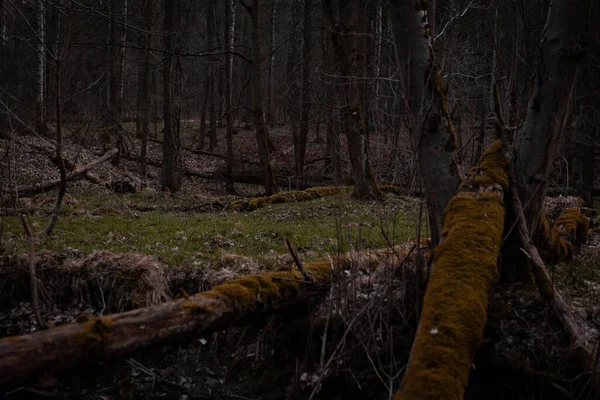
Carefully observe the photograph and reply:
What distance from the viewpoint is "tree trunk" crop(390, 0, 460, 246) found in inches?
243

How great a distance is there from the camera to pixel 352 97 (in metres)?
15.3

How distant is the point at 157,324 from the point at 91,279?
2.96 m

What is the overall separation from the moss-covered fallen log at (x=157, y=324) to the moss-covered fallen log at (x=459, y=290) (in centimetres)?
114

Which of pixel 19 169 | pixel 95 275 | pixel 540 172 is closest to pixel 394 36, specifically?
pixel 540 172

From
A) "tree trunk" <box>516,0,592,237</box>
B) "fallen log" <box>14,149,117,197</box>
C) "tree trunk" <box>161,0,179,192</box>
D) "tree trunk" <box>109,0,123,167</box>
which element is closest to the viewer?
"tree trunk" <box>516,0,592,237</box>

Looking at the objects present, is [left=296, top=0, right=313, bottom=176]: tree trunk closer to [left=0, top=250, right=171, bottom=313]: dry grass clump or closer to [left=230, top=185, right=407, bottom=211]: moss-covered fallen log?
[left=230, top=185, right=407, bottom=211]: moss-covered fallen log

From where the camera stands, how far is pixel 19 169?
1684cm

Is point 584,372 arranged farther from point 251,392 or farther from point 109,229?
point 109,229

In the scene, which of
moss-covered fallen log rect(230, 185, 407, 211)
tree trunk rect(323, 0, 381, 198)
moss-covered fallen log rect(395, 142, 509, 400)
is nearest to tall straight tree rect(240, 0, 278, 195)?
moss-covered fallen log rect(230, 185, 407, 211)

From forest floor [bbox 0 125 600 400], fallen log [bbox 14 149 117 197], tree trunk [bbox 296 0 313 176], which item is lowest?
forest floor [bbox 0 125 600 400]

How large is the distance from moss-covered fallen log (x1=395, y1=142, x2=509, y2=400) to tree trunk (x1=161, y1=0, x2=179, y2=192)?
12.5m

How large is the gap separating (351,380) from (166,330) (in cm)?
194

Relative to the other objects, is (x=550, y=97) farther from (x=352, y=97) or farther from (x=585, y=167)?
(x=585, y=167)

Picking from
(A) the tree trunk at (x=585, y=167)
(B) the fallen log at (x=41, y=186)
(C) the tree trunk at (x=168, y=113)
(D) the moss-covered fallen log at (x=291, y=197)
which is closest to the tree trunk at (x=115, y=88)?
(B) the fallen log at (x=41, y=186)
